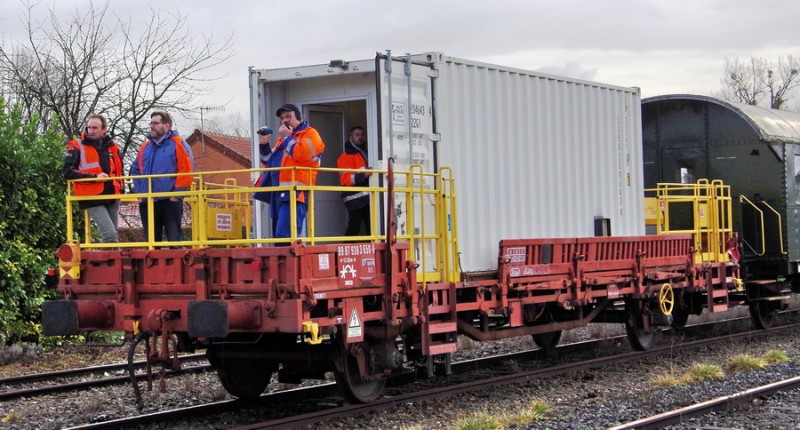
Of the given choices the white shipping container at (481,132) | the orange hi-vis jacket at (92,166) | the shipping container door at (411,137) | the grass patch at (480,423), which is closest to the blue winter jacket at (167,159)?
the orange hi-vis jacket at (92,166)

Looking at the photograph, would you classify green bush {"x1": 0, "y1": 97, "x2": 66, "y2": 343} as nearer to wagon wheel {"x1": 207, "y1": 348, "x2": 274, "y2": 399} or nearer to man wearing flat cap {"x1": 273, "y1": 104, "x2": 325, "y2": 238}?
wagon wheel {"x1": 207, "y1": 348, "x2": 274, "y2": 399}

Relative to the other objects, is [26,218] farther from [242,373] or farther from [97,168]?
[242,373]

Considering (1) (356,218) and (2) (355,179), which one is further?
(1) (356,218)

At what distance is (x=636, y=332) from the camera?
43.8 feet

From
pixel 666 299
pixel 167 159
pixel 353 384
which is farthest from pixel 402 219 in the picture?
pixel 666 299

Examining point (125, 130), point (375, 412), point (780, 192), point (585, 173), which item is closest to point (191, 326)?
point (375, 412)

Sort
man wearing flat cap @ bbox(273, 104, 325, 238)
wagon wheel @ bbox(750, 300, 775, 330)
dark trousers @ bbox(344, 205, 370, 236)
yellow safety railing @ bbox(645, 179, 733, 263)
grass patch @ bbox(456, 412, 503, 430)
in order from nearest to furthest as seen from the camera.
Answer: grass patch @ bbox(456, 412, 503, 430) → man wearing flat cap @ bbox(273, 104, 325, 238) → dark trousers @ bbox(344, 205, 370, 236) → yellow safety railing @ bbox(645, 179, 733, 263) → wagon wheel @ bbox(750, 300, 775, 330)

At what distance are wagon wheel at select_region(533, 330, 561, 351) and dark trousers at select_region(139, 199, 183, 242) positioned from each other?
5493mm

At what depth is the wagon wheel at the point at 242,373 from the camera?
972 cm

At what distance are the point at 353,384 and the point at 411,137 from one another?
2347 millimetres

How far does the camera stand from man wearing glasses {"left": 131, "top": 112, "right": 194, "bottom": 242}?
9.41m

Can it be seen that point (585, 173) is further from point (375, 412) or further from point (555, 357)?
point (375, 412)

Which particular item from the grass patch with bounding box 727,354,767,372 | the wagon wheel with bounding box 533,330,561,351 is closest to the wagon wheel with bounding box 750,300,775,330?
the grass patch with bounding box 727,354,767,372

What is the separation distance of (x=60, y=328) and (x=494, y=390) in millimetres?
4356
